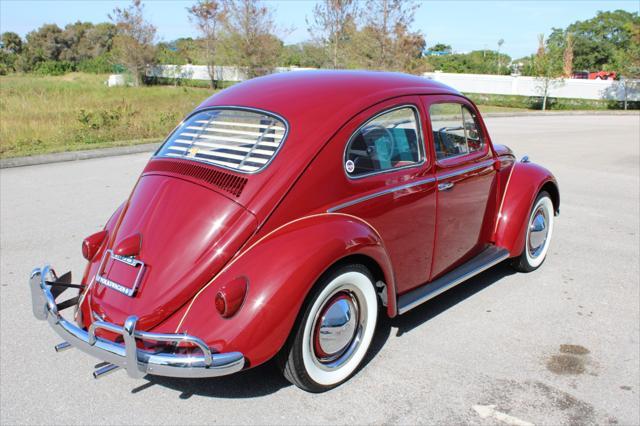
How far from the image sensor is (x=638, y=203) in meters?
7.75

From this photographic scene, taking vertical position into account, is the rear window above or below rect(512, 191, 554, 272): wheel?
above

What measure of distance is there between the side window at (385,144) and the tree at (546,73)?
29711mm

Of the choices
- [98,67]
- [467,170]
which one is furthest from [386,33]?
[98,67]

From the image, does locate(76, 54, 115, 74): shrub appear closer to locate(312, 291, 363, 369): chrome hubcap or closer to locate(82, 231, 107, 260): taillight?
locate(82, 231, 107, 260): taillight

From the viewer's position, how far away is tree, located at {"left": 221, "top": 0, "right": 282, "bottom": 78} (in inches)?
1105

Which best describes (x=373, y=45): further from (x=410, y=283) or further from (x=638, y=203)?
(x=410, y=283)

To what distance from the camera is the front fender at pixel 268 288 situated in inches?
105

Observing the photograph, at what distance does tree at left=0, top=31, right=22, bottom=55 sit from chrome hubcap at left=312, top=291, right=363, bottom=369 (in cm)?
7483

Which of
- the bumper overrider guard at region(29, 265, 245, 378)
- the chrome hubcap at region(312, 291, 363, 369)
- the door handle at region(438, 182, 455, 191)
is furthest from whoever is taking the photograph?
the door handle at region(438, 182, 455, 191)

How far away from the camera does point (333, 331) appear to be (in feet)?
10.1

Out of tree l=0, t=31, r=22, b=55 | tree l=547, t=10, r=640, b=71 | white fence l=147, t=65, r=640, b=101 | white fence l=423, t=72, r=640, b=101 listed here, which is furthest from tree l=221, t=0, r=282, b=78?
tree l=547, t=10, r=640, b=71

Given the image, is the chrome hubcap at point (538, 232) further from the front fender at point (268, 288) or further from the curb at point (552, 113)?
the curb at point (552, 113)

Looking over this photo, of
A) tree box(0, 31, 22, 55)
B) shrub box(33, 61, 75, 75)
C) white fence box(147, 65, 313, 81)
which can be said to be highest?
tree box(0, 31, 22, 55)

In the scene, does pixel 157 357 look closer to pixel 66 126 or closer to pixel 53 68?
pixel 66 126
